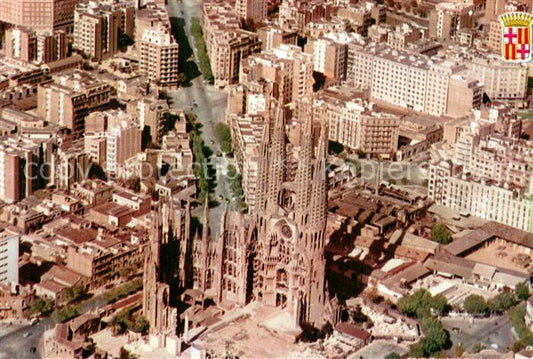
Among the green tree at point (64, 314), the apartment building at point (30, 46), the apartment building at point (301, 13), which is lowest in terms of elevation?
the green tree at point (64, 314)

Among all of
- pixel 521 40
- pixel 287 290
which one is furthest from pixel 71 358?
pixel 521 40

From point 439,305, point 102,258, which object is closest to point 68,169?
point 102,258

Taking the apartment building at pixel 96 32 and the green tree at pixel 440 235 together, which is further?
the apartment building at pixel 96 32

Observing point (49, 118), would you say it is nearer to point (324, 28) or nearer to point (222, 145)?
point (222, 145)

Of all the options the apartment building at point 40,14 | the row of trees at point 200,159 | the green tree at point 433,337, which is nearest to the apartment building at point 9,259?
the row of trees at point 200,159

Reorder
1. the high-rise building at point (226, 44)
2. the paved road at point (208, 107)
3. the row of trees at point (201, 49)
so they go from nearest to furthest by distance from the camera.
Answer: the paved road at point (208, 107) < the high-rise building at point (226, 44) < the row of trees at point (201, 49)

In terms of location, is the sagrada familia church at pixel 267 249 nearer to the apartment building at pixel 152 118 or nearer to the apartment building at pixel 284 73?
the apartment building at pixel 152 118
